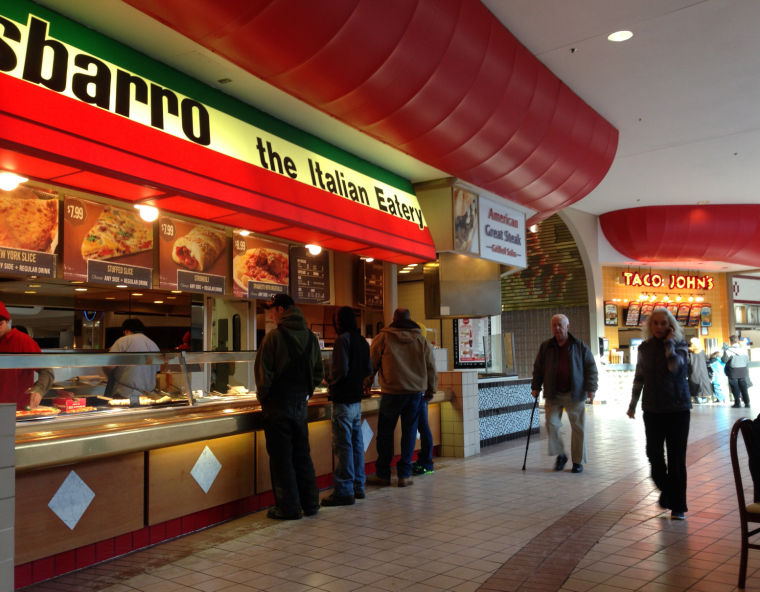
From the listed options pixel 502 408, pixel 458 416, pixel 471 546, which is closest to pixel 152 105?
pixel 471 546

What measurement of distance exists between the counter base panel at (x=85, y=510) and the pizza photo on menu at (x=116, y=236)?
81.3 inches

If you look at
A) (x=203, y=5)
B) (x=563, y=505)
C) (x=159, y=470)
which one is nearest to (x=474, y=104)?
(x=203, y=5)

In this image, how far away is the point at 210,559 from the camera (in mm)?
4078

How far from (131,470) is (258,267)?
311 cm

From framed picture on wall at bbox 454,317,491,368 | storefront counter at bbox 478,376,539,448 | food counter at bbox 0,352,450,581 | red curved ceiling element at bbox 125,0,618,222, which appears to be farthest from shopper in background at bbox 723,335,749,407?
food counter at bbox 0,352,450,581

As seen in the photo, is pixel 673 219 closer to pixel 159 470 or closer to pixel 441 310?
pixel 441 310

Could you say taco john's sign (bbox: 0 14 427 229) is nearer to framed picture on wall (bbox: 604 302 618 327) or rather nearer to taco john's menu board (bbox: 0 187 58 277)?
taco john's menu board (bbox: 0 187 58 277)

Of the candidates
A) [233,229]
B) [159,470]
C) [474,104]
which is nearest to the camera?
[159,470]


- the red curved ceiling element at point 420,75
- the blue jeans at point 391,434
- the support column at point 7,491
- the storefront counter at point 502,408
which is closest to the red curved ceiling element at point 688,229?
the storefront counter at point 502,408

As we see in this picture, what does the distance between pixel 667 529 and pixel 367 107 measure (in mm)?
3760

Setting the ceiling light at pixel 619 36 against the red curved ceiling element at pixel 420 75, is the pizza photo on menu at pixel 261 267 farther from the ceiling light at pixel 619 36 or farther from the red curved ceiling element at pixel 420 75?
the ceiling light at pixel 619 36

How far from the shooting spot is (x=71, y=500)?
3.86m

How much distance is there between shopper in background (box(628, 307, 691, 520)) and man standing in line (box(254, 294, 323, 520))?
8.29ft

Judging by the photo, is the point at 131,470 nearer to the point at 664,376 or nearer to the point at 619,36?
the point at 664,376
